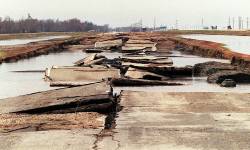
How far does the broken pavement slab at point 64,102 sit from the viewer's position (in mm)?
9719

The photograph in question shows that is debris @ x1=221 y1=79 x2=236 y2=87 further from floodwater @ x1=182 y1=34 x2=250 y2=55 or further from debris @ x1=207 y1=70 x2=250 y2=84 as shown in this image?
floodwater @ x1=182 y1=34 x2=250 y2=55

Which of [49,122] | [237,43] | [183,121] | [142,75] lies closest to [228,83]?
[142,75]

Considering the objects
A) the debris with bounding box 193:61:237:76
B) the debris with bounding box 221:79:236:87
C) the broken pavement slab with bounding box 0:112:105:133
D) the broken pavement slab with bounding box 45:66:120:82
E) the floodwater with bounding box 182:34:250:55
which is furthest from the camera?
the floodwater with bounding box 182:34:250:55

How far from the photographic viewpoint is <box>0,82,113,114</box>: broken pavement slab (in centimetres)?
972

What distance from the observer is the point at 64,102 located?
32.6 ft

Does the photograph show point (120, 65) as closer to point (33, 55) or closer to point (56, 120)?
point (56, 120)

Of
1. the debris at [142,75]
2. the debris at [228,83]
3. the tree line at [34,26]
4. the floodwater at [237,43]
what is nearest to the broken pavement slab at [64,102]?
the debris at [142,75]

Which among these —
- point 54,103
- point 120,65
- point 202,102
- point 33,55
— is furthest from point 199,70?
point 33,55

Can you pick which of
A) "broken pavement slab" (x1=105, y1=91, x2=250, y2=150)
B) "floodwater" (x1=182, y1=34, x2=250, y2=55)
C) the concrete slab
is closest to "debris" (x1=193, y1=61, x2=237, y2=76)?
"broken pavement slab" (x1=105, y1=91, x2=250, y2=150)

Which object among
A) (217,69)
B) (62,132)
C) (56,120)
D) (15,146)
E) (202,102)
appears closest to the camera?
(15,146)

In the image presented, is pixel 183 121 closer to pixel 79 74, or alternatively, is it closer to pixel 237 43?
pixel 79 74

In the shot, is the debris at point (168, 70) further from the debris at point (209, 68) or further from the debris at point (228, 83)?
the debris at point (228, 83)

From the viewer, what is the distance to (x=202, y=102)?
36.0 ft

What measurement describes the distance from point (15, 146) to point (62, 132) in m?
0.98
